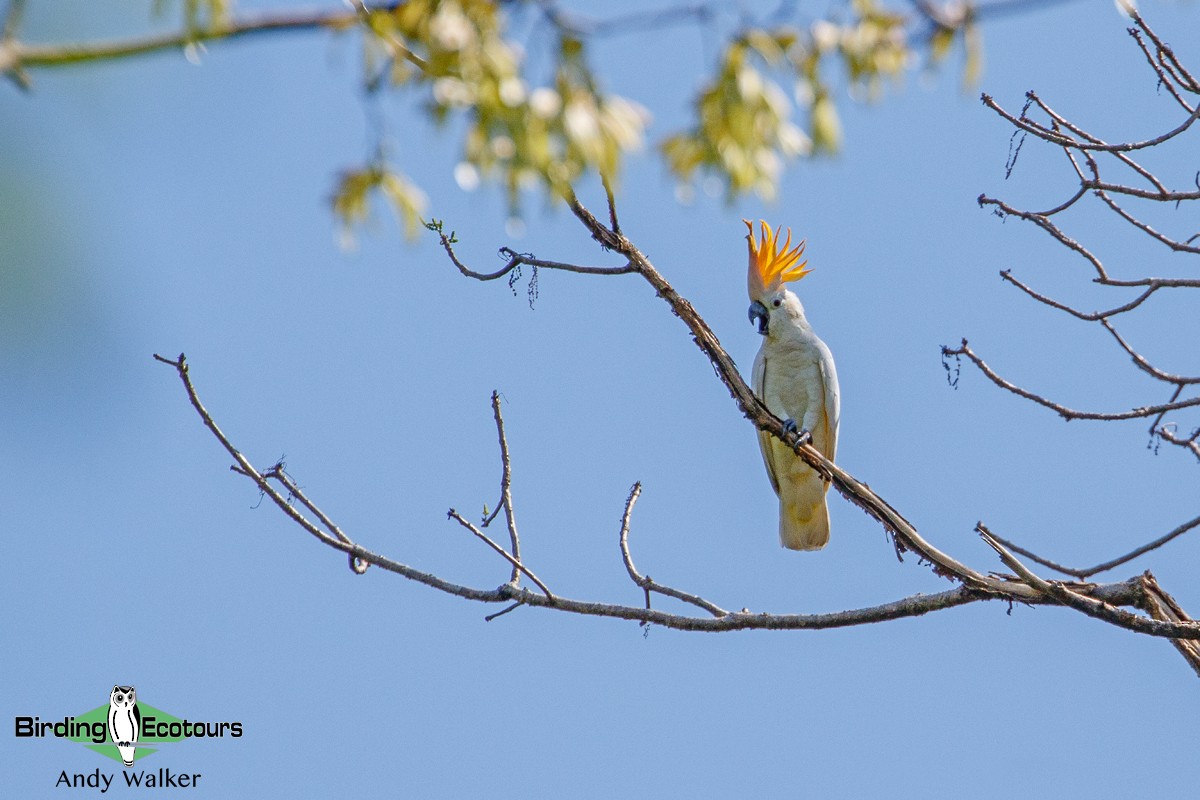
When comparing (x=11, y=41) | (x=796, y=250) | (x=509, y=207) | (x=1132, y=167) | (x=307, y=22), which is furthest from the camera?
(x=796, y=250)

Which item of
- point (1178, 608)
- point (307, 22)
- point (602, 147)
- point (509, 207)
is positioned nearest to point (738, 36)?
point (602, 147)

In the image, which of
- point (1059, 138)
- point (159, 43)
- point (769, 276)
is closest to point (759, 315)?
point (769, 276)

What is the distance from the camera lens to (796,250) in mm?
5488

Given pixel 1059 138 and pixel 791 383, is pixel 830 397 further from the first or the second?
pixel 1059 138

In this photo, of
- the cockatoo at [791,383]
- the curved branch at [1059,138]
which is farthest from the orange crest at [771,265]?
the curved branch at [1059,138]

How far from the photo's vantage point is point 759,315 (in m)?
5.52

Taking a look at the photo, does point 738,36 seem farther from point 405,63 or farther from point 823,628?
point 823,628

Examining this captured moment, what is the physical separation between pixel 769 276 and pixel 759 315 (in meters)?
0.20

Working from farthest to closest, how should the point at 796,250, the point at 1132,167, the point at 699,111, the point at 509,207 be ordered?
1. the point at 796,250
2. the point at 1132,167
3. the point at 699,111
4. the point at 509,207

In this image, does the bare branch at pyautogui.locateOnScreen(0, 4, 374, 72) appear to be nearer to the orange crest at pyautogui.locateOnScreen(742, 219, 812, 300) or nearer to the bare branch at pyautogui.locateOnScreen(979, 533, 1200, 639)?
the bare branch at pyautogui.locateOnScreen(979, 533, 1200, 639)

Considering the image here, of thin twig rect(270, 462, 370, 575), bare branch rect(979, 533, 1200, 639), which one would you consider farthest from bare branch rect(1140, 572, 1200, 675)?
thin twig rect(270, 462, 370, 575)

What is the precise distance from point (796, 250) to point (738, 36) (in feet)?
12.2

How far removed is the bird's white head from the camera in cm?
544

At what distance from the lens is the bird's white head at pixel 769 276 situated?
17.8 feet
